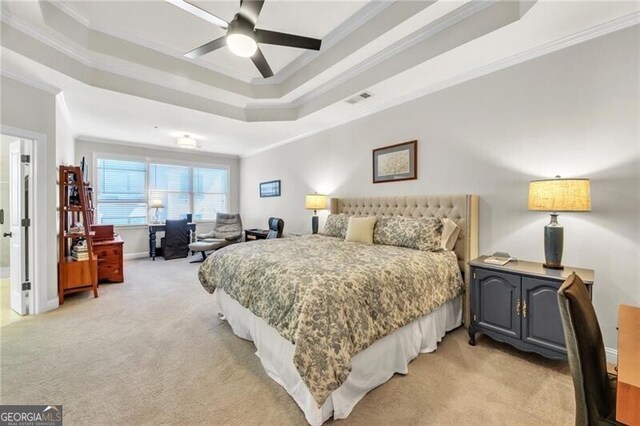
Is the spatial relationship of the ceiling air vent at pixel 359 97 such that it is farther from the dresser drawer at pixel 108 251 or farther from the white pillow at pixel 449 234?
the dresser drawer at pixel 108 251

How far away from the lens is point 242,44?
7.20 ft

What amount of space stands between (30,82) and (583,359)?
5021mm

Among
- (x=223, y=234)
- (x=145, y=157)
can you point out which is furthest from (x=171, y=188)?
(x=223, y=234)

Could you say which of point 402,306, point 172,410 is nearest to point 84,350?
point 172,410

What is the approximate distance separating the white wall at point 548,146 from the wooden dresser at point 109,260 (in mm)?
4435

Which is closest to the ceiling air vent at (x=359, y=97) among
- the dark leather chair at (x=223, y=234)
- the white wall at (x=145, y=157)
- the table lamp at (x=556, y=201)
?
the table lamp at (x=556, y=201)

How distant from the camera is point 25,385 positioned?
6.30ft

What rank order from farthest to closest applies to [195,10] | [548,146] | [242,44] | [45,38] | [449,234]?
[449,234], [45,38], [548,146], [242,44], [195,10]

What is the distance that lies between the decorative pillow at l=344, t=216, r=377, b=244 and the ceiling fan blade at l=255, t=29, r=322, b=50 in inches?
79.1

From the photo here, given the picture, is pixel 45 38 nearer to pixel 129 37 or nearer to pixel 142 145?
pixel 129 37

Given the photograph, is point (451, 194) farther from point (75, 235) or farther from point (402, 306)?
point (75, 235)

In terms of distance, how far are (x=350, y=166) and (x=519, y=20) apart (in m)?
2.68

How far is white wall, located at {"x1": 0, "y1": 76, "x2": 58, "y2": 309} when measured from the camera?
2.86m

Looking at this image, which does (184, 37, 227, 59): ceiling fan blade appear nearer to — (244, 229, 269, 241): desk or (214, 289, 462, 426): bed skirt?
(214, 289, 462, 426): bed skirt
